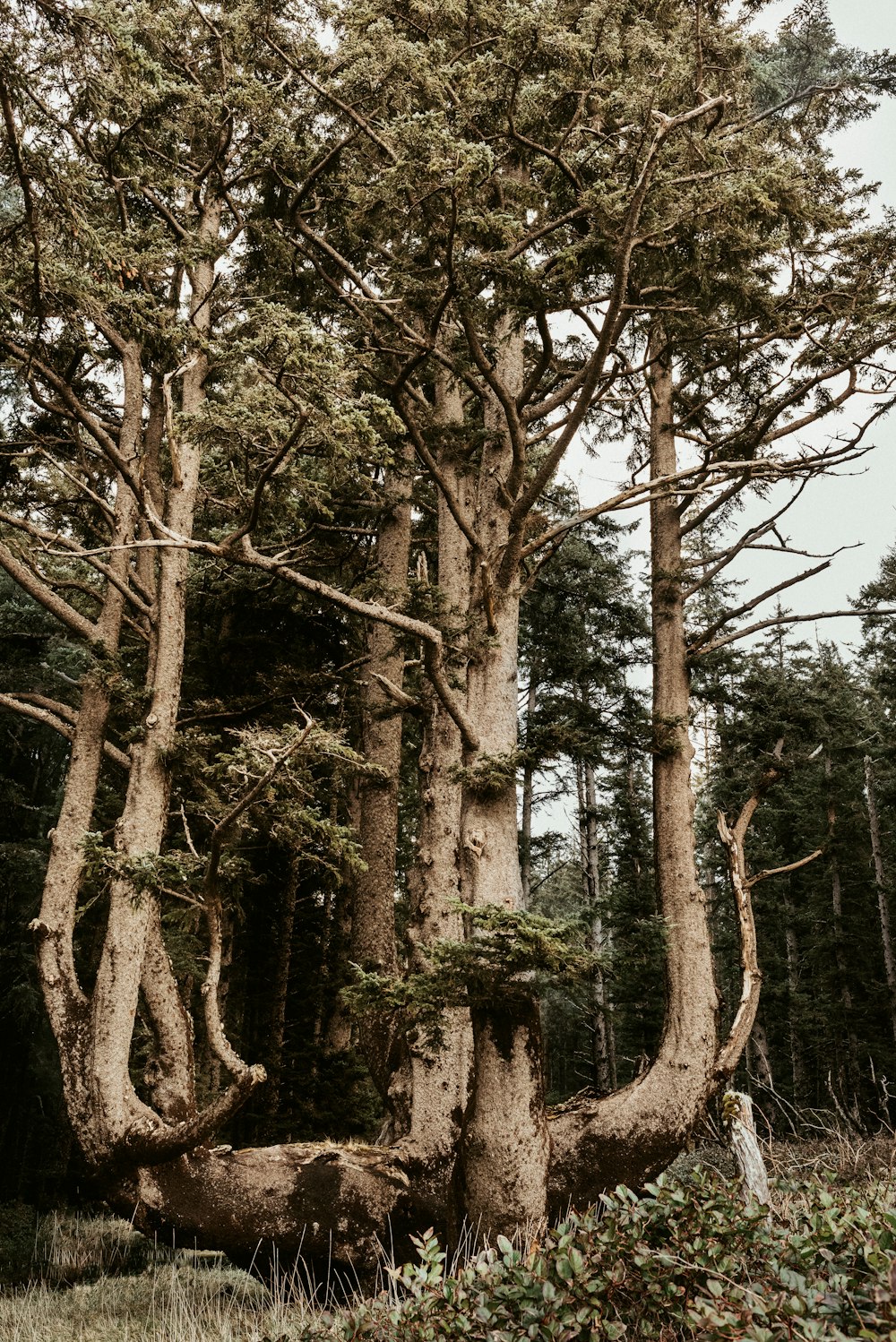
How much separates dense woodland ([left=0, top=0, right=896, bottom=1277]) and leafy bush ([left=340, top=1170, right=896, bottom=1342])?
145 centimetres

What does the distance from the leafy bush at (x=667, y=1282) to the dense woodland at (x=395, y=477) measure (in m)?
1.45

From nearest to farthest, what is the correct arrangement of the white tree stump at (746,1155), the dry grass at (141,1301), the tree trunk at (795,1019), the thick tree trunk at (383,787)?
the dry grass at (141,1301), the white tree stump at (746,1155), the thick tree trunk at (383,787), the tree trunk at (795,1019)

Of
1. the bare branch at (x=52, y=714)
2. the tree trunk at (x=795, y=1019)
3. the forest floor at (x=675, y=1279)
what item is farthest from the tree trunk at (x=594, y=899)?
the forest floor at (x=675, y=1279)

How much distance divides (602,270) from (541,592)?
848 centimetres

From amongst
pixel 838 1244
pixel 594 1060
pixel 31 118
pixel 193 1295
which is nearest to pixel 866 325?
pixel 31 118

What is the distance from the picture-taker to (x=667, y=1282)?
2.83 m

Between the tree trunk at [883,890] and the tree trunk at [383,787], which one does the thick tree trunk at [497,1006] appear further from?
the tree trunk at [883,890]

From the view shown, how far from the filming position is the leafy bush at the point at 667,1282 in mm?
2291

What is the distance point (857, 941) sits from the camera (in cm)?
2134

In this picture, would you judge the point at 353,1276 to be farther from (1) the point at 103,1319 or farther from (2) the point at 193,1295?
(1) the point at 103,1319

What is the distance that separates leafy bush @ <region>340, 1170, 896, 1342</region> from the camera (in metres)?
2.29

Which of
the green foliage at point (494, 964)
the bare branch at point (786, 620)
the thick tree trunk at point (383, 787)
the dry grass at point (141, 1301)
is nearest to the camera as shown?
the green foliage at point (494, 964)

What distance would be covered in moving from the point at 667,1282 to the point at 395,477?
8.32 m

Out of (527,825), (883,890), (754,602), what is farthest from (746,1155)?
(883,890)
